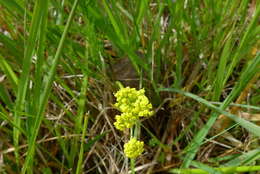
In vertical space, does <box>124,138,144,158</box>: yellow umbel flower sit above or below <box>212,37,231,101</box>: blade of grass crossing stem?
below

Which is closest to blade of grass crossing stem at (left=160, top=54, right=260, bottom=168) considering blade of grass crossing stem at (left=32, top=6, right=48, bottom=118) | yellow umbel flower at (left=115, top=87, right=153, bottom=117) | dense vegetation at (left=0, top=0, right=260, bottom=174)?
dense vegetation at (left=0, top=0, right=260, bottom=174)

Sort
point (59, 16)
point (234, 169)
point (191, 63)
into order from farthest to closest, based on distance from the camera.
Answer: point (191, 63) → point (59, 16) → point (234, 169)

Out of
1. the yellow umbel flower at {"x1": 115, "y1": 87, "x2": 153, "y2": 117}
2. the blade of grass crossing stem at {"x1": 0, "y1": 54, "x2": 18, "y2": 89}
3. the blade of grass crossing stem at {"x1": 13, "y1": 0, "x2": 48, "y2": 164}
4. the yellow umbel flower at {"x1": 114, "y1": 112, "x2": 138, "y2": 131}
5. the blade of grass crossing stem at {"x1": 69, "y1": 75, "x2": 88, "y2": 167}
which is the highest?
the blade of grass crossing stem at {"x1": 13, "y1": 0, "x2": 48, "y2": 164}

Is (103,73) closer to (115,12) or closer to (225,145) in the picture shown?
(115,12)

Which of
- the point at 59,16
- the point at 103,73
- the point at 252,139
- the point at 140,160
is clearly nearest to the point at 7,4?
the point at 59,16

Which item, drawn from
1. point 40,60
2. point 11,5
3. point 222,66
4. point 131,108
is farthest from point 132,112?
point 11,5

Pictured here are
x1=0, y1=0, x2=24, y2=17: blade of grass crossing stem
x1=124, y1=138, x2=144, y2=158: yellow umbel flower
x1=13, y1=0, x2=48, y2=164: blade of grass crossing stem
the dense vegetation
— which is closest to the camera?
x1=13, y1=0, x2=48, y2=164: blade of grass crossing stem

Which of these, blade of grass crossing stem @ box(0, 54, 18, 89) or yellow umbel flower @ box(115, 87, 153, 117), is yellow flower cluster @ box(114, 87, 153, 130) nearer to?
yellow umbel flower @ box(115, 87, 153, 117)

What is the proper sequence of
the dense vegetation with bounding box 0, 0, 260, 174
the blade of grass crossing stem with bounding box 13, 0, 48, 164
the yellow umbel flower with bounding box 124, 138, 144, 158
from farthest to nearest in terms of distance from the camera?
the dense vegetation with bounding box 0, 0, 260, 174 < the yellow umbel flower with bounding box 124, 138, 144, 158 < the blade of grass crossing stem with bounding box 13, 0, 48, 164
